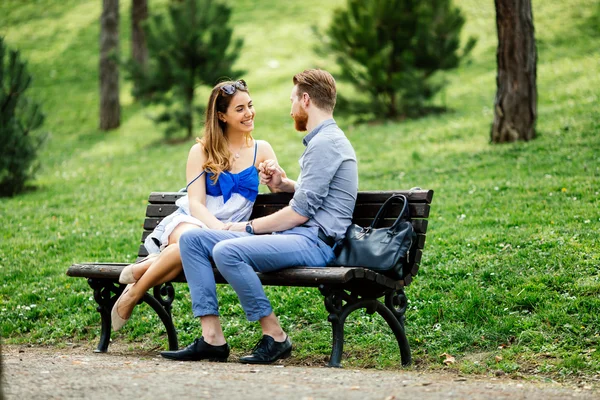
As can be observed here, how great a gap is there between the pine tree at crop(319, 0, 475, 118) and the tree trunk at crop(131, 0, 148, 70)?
7654 mm

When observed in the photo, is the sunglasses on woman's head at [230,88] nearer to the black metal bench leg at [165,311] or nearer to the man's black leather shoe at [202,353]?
the black metal bench leg at [165,311]

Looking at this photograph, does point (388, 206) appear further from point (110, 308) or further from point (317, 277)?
point (110, 308)

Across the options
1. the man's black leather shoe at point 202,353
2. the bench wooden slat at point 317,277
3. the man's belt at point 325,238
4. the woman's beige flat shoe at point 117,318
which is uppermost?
the man's belt at point 325,238

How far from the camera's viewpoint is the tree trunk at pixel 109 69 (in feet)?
64.8

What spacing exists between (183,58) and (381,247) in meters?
12.9

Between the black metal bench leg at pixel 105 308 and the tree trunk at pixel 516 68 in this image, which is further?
the tree trunk at pixel 516 68

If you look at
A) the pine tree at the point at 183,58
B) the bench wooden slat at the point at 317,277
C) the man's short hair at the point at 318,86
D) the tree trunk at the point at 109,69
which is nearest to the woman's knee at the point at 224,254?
the bench wooden slat at the point at 317,277

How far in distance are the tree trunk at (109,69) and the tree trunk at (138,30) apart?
134 cm

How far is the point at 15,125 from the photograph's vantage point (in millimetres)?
13070

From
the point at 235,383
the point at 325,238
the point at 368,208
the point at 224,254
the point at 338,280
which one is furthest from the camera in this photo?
the point at 368,208

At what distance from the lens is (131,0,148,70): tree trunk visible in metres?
21.5

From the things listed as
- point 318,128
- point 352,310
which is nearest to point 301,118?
point 318,128

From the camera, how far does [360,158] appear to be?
12.4 m

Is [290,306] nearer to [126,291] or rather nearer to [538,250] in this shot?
[126,291]
